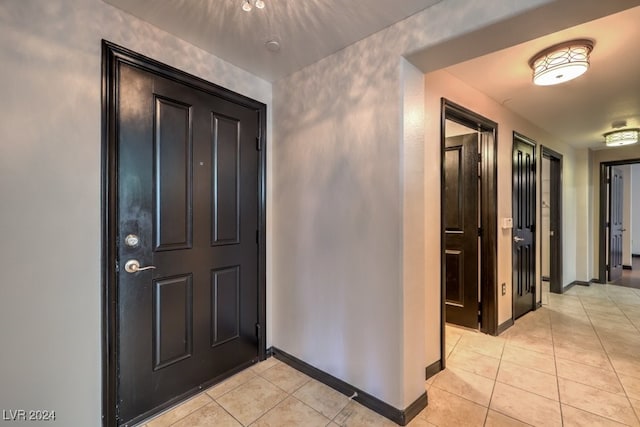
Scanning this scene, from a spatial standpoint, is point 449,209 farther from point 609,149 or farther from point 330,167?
point 609,149

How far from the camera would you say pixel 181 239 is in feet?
6.19

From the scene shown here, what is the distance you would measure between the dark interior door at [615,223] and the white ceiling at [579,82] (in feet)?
7.11

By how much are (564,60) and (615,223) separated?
5.44 metres

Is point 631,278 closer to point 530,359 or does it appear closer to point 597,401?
point 530,359

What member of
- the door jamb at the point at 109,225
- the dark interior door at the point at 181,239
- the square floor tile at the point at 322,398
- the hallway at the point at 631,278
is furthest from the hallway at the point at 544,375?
the hallway at the point at 631,278

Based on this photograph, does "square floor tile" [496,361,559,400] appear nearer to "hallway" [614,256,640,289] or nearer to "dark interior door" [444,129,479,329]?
"dark interior door" [444,129,479,329]

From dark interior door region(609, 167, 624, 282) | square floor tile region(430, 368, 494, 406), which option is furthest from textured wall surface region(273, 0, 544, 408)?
dark interior door region(609, 167, 624, 282)

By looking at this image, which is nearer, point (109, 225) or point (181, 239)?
point (109, 225)

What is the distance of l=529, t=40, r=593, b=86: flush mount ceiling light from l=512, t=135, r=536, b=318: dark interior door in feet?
4.30

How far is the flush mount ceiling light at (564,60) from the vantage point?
189 centimetres

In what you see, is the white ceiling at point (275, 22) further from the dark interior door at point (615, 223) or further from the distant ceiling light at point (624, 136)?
the dark interior door at point (615, 223)

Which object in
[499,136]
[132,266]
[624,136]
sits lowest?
[132,266]

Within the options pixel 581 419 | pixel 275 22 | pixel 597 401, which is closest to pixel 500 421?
pixel 581 419

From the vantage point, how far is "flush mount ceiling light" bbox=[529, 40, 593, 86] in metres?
1.89
